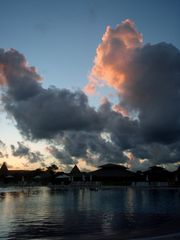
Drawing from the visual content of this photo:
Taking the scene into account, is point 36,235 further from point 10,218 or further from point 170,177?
point 170,177

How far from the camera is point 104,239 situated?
1503 cm

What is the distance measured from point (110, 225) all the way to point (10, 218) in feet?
23.9

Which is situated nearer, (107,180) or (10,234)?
(10,234)

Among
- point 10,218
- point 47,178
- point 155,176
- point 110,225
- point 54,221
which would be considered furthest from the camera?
point 47,178

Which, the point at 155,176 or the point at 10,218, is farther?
the point at 155,176

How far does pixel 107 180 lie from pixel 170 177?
652 inches

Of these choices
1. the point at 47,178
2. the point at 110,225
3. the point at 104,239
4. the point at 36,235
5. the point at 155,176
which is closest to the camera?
the point at 104,239

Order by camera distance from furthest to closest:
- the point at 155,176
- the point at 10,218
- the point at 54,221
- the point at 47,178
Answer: the point at 47,178 < the point at 155,176 < the point at 10,218 < the point at 54,221

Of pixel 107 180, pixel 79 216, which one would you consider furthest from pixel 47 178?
pixel 79 216

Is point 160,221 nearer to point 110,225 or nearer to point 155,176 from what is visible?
point 110,225

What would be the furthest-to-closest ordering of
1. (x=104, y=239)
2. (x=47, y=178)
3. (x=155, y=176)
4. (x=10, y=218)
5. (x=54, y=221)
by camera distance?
(x=47, y=178), (x=155, y=176), (x=10, y=218), (x=54, y=221), (x=104, y=239)

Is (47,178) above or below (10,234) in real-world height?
above

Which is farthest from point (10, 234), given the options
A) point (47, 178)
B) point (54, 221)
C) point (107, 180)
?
point (47, 178)

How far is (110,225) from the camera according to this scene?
19797 millimetres
